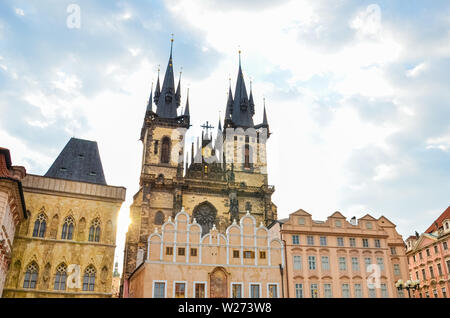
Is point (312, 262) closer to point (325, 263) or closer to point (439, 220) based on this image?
point (325, 263)

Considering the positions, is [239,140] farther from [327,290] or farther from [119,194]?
[327,290]

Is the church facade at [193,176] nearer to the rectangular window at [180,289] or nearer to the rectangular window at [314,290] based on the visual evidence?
the rectangular window at [180,289]

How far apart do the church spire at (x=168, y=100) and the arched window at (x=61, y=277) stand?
27920 millimetres

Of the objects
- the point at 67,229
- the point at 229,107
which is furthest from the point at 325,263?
the point at 229,107

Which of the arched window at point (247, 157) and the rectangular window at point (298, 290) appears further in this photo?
Result: the arched window at point (247, 157)

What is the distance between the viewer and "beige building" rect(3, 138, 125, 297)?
3038 centimetres

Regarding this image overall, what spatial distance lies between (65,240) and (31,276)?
138 inches

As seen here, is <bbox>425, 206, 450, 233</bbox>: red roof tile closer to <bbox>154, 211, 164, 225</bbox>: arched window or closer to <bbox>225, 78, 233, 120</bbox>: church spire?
<bbox>225, 78, 233, 120</bbox>: church spire

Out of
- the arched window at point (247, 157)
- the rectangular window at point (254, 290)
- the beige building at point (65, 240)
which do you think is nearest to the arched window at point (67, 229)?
the beige building at point (65, 240)

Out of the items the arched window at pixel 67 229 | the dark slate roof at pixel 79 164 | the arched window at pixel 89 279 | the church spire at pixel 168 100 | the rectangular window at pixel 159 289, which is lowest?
the rectangular window at pixel 159 289

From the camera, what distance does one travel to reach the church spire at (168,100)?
182 feet

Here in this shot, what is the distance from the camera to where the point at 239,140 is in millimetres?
56656

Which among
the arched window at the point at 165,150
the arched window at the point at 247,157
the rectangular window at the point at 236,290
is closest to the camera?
the rectangular window at the point at 236,290

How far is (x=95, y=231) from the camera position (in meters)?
33.5
